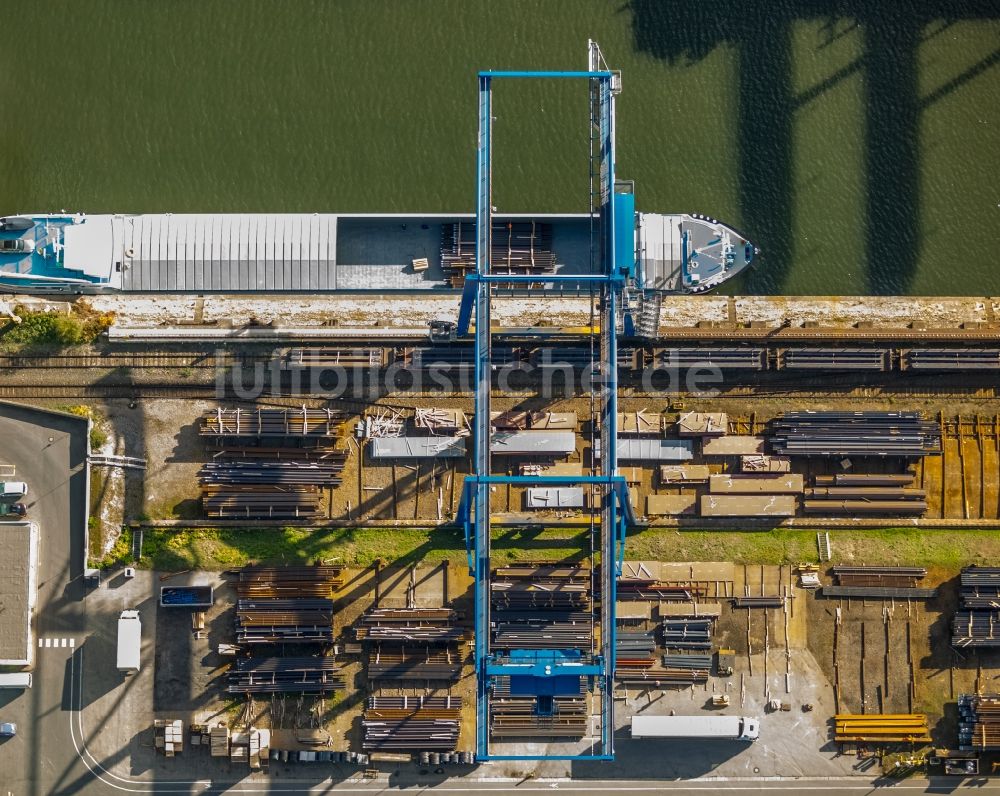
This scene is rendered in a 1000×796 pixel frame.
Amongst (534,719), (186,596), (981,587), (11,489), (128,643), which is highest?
(11,489)

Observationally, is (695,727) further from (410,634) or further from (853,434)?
(853,434)

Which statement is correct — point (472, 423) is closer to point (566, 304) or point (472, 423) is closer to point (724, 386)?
point (566, 304)

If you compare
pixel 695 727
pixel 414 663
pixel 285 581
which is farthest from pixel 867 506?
pixel 285 581

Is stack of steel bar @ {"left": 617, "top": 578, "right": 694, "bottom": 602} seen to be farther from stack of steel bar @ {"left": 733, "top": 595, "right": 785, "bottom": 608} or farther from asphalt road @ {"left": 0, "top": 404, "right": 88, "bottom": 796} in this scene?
asphalt road @ {"left": 0, "top": 404, "right": 88, "bottom": 796}

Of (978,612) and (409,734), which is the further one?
(978,612)

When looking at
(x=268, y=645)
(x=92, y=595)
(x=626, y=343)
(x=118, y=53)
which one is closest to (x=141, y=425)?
(x=92, y=595)
